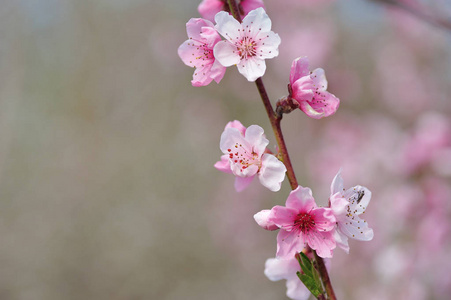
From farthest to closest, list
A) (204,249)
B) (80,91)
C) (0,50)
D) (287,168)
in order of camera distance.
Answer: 1. (80,91)
2. (204,249)
3. (0,50)
4. (287,168)

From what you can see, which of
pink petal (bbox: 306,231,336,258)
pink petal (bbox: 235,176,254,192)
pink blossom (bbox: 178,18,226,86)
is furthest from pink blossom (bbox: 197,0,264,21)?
pink petal (bbox: 306,231,336,258)

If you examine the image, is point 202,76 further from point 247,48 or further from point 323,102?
point 323,102

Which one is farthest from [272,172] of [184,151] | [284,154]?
[184,151]

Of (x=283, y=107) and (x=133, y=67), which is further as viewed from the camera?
(x=133, y=67)

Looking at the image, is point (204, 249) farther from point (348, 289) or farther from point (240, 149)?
point (240, 149)

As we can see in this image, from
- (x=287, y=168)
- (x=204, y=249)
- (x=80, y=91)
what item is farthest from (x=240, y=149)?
(x=80, y=91)
